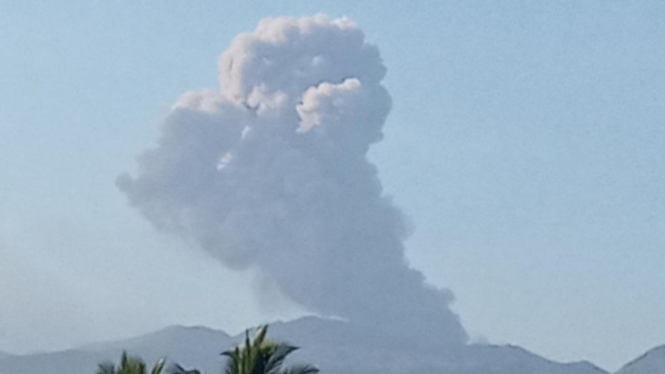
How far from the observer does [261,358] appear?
1061 inches

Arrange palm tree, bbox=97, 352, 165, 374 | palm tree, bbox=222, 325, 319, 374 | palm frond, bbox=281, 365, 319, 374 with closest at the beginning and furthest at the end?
palm frond, bbox=281, 365, 319, 374, palm tree, bbox=222, 325, 319, 374, palm tree, bbox=97, 352, 165, 374

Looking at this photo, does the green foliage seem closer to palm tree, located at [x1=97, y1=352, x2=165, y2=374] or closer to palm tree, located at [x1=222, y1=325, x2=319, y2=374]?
palm tree, located at [x1=222, y1=325, x2=319, y2=374]

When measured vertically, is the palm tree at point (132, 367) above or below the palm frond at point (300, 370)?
above

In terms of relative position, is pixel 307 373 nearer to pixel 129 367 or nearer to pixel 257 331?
pixel 257 331

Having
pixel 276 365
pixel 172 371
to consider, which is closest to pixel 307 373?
pixel 276 365

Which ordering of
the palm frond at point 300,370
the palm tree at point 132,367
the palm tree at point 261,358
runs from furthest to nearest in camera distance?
the palm tree at point 132,367 < the palm tree at point 261,358 < the palm frond at point 300,370

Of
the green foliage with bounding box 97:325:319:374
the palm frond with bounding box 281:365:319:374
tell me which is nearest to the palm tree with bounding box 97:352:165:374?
the green foliage with bounding box 97:325:319:374

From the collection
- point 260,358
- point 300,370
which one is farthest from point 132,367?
point 300,370

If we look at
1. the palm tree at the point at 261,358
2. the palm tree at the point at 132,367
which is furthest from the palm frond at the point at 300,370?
the palm tree at the point at 132,367

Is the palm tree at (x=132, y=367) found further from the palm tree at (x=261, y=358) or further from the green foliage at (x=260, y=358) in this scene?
the palm tree at (x=261, y=358)

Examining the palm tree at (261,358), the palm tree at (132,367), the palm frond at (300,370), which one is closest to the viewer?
the palm frond at (300,370)

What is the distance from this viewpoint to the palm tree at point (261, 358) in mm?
26828

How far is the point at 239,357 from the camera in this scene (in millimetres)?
27047

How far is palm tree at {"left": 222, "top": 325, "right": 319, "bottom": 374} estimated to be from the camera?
26.8 metres
